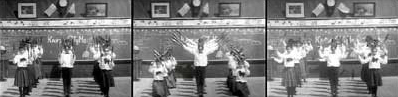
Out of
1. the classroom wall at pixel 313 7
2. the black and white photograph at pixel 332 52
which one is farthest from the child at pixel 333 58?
the classroom wall at pixel 313 7

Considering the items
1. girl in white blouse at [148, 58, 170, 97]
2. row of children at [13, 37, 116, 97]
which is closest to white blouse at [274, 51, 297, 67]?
girl in white blouse at [148, 58, 170, 97]

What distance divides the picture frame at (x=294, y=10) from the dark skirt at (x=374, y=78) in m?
1.01

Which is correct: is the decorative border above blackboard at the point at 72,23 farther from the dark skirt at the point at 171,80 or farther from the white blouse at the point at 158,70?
the dark skirt at the point at 171,80

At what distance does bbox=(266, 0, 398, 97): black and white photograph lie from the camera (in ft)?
16.7

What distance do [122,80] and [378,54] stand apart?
2.87 m

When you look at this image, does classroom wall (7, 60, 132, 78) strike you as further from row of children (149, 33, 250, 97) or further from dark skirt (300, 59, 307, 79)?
dark skirt (300, 59, 307, 79)

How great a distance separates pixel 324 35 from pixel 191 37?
148 cm

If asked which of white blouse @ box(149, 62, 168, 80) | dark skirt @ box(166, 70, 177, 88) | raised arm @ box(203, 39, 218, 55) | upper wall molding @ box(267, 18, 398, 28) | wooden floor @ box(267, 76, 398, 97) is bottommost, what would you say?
wooden floor @ box(267, 76, 398, 97)

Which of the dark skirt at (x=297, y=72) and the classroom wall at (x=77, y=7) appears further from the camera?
the dark skirt at (x=297, y=72)

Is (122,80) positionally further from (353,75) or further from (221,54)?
(353,75)

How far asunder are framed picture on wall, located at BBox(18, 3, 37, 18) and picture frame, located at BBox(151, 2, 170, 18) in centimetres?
131

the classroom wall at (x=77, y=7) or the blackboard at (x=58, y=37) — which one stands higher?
the classroom wall at (x=77, y=7)

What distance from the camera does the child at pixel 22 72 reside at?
5109 millimetres

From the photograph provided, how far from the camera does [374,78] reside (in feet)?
16.8
